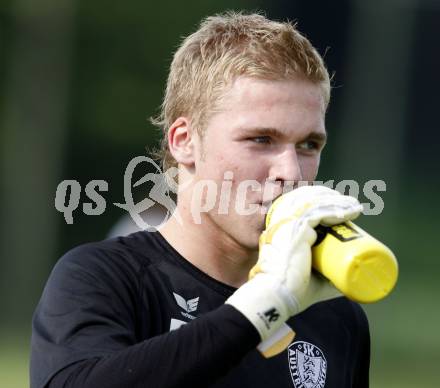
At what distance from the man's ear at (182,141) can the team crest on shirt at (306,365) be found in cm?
70

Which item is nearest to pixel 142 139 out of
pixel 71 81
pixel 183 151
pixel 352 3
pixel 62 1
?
pixel 71 81

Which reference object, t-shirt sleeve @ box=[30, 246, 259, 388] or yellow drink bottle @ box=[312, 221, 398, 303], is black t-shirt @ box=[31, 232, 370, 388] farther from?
yellow drink bottle @ box=[312, 221, 398, 303]

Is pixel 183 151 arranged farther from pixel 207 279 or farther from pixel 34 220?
pixel 34 220

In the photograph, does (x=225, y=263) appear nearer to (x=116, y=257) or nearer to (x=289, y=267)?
(x=116, y=257)

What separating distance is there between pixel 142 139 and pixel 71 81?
1318 mm

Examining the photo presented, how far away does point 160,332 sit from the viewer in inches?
110

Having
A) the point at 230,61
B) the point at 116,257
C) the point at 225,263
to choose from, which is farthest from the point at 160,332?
the point at 230,61

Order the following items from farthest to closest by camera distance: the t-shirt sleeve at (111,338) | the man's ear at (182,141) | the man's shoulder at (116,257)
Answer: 1. the man's ear at (182,141)
2. the man's shoulder at (116,257)
3. the t-shirt sleeve at (111,338)

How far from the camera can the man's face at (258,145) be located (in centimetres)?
288

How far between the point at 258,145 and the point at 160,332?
0.63 m

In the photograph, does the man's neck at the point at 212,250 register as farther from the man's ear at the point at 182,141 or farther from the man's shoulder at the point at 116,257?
the man's ear at the point at 182,141

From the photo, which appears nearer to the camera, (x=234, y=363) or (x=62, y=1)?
(x=234, y=363)

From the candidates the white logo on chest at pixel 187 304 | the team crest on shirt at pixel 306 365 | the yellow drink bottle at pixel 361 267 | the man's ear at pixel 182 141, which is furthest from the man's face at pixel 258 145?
the yellow drink bottle at pixel 361 267

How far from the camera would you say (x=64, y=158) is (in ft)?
40.1
